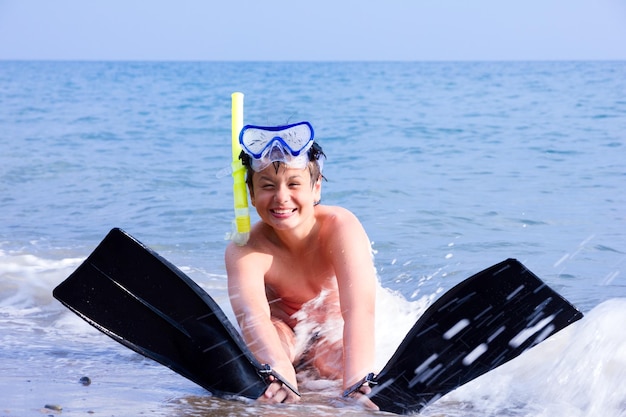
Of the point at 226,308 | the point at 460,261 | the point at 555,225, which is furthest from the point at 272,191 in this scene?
the point at 555,225

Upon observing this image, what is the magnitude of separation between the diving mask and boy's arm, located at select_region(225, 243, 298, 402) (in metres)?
0.34

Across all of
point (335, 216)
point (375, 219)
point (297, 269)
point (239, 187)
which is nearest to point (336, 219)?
point (335, 216)

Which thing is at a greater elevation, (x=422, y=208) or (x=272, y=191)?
(x=272, y=191)

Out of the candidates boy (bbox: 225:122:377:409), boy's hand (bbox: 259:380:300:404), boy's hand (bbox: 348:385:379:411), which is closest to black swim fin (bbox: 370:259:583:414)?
boy's hand (bbox: 348:385:379:411)

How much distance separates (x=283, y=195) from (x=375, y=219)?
372 cm

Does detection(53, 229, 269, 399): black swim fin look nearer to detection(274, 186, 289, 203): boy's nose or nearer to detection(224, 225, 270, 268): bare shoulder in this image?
detection(224, 225, 270, 268): bare shoulder

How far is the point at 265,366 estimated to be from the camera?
2.89 m

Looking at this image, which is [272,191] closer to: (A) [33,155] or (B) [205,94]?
(A) [33,155]

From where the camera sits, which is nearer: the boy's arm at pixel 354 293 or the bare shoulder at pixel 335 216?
the boy's arm at pixel 354 293

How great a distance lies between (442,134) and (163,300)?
9.98 metres

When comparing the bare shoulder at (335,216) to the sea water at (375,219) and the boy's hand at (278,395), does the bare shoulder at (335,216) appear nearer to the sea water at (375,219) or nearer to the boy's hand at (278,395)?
the sea water at (375,219)

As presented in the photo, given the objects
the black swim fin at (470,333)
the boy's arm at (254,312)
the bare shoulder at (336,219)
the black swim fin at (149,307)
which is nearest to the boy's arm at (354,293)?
the bare shoulder at (336,219)

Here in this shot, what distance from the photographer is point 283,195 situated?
304 cm

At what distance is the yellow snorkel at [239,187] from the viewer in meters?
3.11
